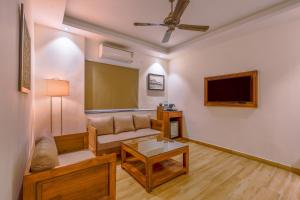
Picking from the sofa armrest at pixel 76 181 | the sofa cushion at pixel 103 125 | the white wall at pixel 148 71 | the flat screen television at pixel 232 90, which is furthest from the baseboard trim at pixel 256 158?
the sofa armrest at pixel 76 181

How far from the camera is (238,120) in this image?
3.22 meters

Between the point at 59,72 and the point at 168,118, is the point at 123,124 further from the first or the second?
the point at 59,72

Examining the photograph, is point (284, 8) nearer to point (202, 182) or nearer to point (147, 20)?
point (147, 20)

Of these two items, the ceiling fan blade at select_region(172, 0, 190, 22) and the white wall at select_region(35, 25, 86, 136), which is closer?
the ceiling fan blade at select_region(172, 0, 190, 22)

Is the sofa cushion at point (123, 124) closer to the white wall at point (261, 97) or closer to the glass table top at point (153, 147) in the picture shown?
the glass table top at point (153, 147)

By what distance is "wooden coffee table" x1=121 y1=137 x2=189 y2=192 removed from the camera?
2010 millimetres

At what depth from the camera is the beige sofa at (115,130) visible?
275cm

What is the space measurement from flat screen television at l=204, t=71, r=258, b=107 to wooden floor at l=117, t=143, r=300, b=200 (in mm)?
1247

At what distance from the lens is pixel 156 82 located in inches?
182

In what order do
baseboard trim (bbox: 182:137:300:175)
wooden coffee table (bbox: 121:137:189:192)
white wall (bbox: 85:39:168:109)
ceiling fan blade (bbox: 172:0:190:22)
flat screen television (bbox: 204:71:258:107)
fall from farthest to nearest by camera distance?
white wall (bbox: 85:39:168:109)
flat screen television (bbox: 204:71:258:107)
baseboard trim (bbox: 182:137:300:175)
wooden coffee table (bbox: 121:137:189:192)
ceiling fan blade (bbox: 172:0:190:22)

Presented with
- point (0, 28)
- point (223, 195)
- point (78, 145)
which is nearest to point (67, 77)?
point (78, 145)

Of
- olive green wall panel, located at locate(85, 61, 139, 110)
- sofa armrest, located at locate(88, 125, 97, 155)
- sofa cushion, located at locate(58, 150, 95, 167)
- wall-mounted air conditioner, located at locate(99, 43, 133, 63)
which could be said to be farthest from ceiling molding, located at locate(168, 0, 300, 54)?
sofa cushion, located at locate(58, 150, 95, 167)

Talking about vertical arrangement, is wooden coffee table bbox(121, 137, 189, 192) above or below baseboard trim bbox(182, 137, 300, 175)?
above

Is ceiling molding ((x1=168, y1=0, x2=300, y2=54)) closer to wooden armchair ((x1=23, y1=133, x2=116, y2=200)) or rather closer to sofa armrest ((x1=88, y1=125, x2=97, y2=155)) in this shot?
sofa armrest ((x1=88, y1=125, x2=97, y2=155))
